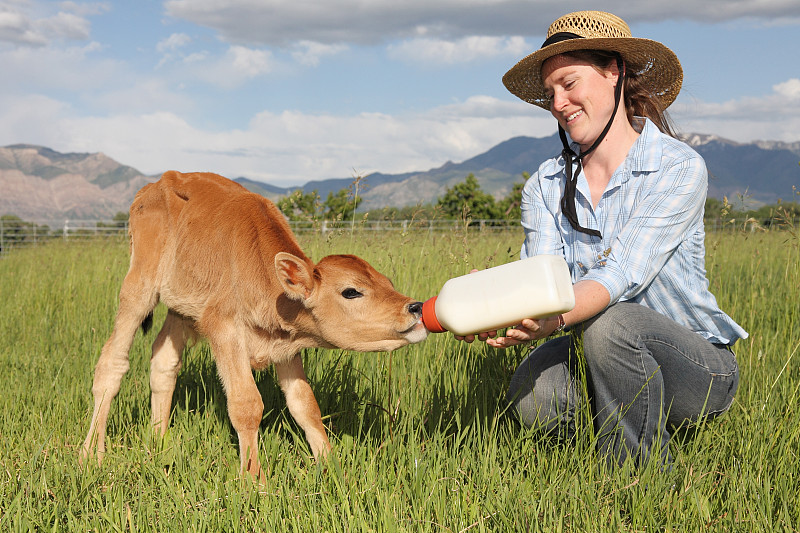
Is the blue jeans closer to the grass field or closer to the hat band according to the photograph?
the grass field

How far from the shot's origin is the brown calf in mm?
3479

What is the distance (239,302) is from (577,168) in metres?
2.01

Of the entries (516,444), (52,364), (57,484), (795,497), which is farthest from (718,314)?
(52,364)

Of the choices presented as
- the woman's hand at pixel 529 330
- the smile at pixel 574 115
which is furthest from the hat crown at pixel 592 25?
the woman's hand at pixel 529 330

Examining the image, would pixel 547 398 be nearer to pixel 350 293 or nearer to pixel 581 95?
pixel 350 293

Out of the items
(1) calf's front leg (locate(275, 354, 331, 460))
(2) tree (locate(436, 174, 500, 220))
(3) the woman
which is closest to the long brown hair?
(3) the woman

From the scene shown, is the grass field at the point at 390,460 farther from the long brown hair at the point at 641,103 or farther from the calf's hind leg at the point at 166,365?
the long brown hair at the point at 641,103

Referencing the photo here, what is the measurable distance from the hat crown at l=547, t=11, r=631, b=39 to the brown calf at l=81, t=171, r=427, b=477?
1614 millimetres

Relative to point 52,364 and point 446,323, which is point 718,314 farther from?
point 52,364

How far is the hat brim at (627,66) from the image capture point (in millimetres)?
3416

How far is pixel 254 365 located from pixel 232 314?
1.03ft

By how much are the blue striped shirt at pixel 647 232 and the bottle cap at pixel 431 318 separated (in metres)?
0.73

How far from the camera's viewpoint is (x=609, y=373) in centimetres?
320

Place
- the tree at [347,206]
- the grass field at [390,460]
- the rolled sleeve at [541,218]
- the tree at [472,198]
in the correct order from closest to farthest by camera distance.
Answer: the grass field at [390,460] < the rolled sleeve at [541,218] < the tree at [347,206] < the tree at [472,198]
